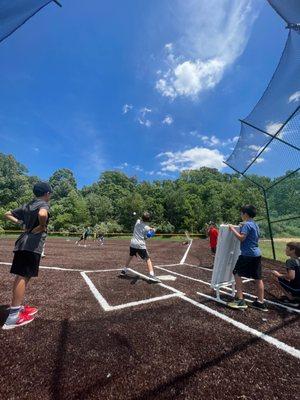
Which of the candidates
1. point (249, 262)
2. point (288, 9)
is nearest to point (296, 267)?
point (249, 262)

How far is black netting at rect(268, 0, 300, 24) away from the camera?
9.35 ft

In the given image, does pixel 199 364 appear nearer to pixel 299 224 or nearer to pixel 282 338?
pixel 282 338

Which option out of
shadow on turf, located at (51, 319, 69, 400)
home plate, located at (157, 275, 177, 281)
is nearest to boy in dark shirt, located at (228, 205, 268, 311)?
home plate, located at (157, 275, 177, 281)

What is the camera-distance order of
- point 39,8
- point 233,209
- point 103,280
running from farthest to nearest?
point 233,209, point 103,280, point 39,8

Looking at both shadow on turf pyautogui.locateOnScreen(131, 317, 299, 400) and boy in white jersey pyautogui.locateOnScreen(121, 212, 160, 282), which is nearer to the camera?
shadow on turf pyautogui.locateOnScreen(131, 317, 299, 400)

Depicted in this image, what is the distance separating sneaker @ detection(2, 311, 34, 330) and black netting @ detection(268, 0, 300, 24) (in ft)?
17.4

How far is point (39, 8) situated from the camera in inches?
110

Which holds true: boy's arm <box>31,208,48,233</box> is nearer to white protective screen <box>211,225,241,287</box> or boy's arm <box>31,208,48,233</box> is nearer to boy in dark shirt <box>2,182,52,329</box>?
boy in dark shirt <box>2,182,52,329</box>

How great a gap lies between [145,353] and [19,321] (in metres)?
1.88

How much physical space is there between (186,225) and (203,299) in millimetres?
60820

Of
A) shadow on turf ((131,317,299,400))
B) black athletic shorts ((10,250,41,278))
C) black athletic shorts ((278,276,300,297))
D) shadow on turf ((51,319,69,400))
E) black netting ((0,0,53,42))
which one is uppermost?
black netting ((0,0,53,42))

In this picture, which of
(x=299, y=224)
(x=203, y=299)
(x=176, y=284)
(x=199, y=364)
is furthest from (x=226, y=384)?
(x=299, y=224)

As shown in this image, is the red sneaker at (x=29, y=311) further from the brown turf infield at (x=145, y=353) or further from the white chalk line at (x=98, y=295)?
the white chalk line at (x=98, y=295)

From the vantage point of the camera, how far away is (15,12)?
2576mm
